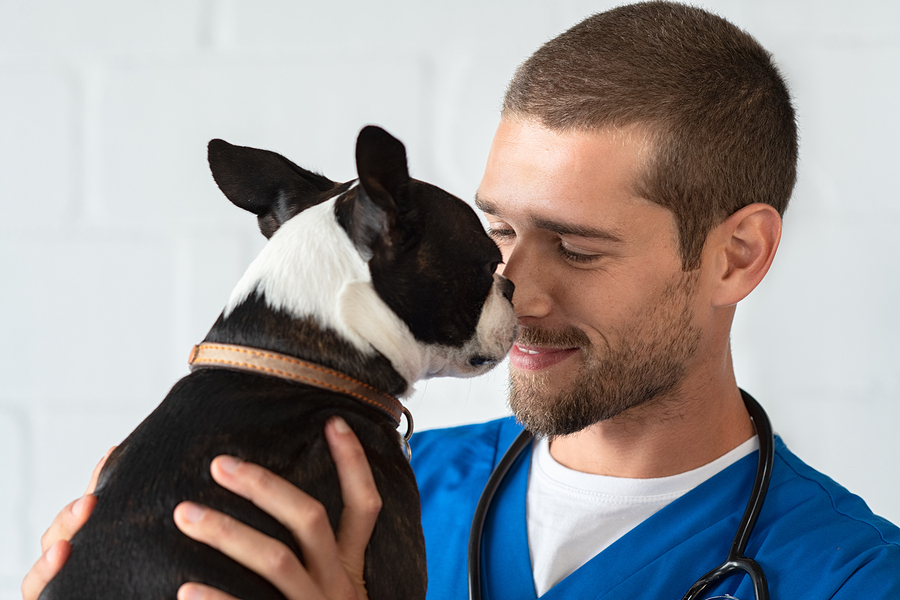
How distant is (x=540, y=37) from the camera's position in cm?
210

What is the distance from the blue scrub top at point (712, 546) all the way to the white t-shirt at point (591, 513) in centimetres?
3

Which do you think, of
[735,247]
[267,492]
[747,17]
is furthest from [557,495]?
[747,17]

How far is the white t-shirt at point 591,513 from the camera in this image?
4.70 ft

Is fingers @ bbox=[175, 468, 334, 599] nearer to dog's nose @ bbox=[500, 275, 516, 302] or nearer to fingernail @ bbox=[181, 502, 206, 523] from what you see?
fingernail @ bbox=[181, 502, 206, 523]

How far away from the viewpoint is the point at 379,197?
1047mm

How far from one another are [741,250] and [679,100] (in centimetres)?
32

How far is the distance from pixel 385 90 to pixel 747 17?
97cm

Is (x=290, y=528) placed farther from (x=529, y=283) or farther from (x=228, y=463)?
(x=529, y=283)

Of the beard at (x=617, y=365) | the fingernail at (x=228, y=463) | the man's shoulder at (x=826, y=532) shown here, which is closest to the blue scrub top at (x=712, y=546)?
the man's shoulder at (x=826, y=532)

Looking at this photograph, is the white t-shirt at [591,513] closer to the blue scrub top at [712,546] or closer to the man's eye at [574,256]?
the blue scrub top at [712,546]

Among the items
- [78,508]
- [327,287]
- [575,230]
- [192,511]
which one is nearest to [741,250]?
[575,230]

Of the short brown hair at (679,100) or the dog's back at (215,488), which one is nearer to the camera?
the dog's back at (215,488)

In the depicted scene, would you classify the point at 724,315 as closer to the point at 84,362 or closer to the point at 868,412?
the point at 868,412

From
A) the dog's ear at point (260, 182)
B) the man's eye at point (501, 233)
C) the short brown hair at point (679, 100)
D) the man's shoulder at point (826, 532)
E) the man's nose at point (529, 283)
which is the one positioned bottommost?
the man's shoulder at point (826, 532)
